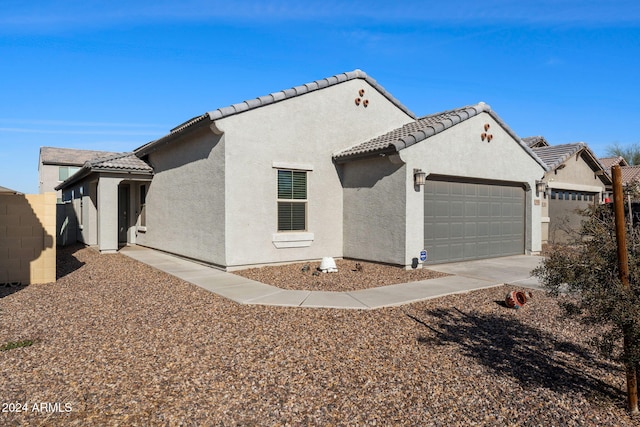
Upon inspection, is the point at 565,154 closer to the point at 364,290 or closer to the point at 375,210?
the point at 375,210

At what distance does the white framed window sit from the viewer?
1191cm

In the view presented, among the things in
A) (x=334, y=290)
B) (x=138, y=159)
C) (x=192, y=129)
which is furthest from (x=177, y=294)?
(x=138, y=159)

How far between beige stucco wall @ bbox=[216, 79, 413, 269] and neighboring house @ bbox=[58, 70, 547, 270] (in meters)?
0.03

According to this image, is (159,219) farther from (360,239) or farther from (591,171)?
(591,171)

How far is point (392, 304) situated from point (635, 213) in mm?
3936

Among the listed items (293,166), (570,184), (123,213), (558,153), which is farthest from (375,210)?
(570,184)

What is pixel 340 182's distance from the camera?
510 inches

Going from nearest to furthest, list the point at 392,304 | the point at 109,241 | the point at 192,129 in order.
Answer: the point at 392,304, the point at 192,129, the point at 109,241

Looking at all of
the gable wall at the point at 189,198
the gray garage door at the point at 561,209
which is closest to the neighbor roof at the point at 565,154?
the gray garage door at the point at 561,209

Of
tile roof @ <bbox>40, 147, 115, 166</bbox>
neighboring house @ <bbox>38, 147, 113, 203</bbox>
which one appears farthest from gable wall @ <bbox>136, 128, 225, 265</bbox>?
tile roof @ <bbox>40, 147, 115, 166</bbox>

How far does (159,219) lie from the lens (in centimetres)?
1522

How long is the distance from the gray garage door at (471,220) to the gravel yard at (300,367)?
442 cm

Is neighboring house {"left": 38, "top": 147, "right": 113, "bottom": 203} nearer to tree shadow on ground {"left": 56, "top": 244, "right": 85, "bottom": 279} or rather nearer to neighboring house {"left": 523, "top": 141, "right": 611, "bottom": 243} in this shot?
tree shadow on ground {"left": 56, "top": 244, "right": 85, "bottom": 279}

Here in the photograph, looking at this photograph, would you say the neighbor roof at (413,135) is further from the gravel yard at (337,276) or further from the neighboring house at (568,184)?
the neighboring house at (568,184)
